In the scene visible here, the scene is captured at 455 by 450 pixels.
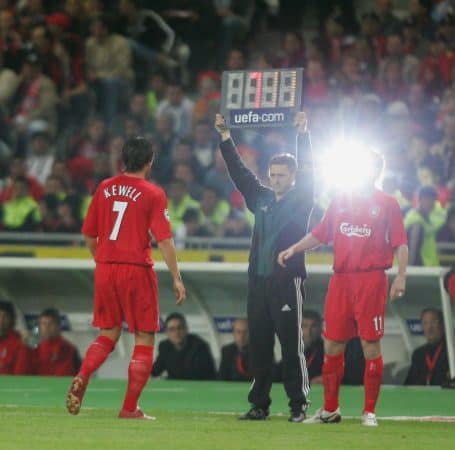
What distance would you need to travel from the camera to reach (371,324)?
11.8m

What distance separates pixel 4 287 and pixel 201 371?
2.86 metres

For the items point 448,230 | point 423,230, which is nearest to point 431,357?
point 423,230

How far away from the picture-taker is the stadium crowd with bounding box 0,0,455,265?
1984cm

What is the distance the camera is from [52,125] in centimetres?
2352

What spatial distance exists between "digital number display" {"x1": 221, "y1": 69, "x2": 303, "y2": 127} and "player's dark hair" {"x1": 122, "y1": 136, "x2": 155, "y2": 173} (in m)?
0.99

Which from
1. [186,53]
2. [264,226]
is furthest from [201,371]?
[186,53]

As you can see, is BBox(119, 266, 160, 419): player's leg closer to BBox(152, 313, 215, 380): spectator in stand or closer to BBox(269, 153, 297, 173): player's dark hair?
BBox(269, 153, 297, 173): player's dark hair

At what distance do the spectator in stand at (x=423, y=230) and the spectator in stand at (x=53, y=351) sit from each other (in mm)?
4072

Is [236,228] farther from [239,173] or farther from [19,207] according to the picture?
[239,173]

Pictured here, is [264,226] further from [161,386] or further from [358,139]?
[358,139]

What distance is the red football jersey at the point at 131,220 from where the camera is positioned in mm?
11758

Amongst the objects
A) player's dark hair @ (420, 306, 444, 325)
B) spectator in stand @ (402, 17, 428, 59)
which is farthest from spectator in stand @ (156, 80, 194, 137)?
player's dark hair @ (420, 306, 444, 325)

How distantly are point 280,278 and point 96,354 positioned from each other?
1.52 m

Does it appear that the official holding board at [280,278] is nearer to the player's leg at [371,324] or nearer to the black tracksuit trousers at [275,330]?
the black tracksuit trousers at [275,330]
